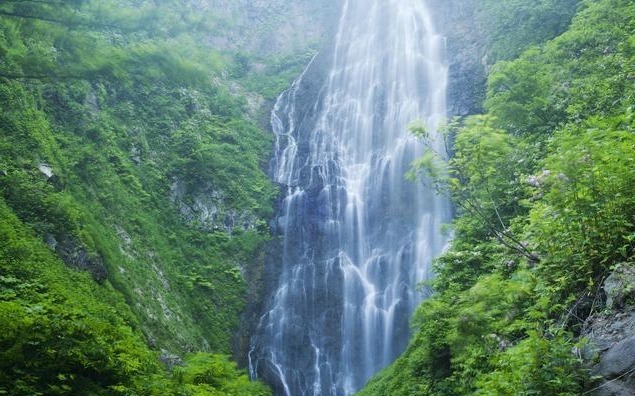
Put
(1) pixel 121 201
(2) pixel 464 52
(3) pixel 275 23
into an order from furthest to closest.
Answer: (3) pixel 275 23, (2) pixel 464 52, (1) pixel 121 201

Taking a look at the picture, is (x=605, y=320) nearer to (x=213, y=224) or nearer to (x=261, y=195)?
(x=213, y=224)

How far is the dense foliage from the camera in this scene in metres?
5.64

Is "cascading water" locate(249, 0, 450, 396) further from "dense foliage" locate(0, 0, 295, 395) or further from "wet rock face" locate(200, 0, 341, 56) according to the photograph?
"wet rock face" locate(200, 0, 341, 56)

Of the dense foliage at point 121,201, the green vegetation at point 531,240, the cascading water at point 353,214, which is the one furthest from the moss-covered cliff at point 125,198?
the green vegetation at point 531,240

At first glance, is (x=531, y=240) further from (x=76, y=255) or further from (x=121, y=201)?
(x=121, y=201)

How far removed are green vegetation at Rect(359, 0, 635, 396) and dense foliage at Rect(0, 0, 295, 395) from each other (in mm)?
4102

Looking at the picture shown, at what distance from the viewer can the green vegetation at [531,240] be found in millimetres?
5312

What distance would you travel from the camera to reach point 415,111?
95.8 ft

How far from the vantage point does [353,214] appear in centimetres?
2488

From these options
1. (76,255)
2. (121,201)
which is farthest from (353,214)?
(76,255)

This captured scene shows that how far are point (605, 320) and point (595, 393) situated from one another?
0.88 metres

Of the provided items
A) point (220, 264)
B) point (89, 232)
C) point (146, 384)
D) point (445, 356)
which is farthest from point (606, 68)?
point (220, 264)

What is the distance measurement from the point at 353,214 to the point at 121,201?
11.6 metres

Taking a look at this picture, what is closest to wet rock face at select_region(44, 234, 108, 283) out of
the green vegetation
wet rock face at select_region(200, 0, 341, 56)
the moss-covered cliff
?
the moss-covered cliff
